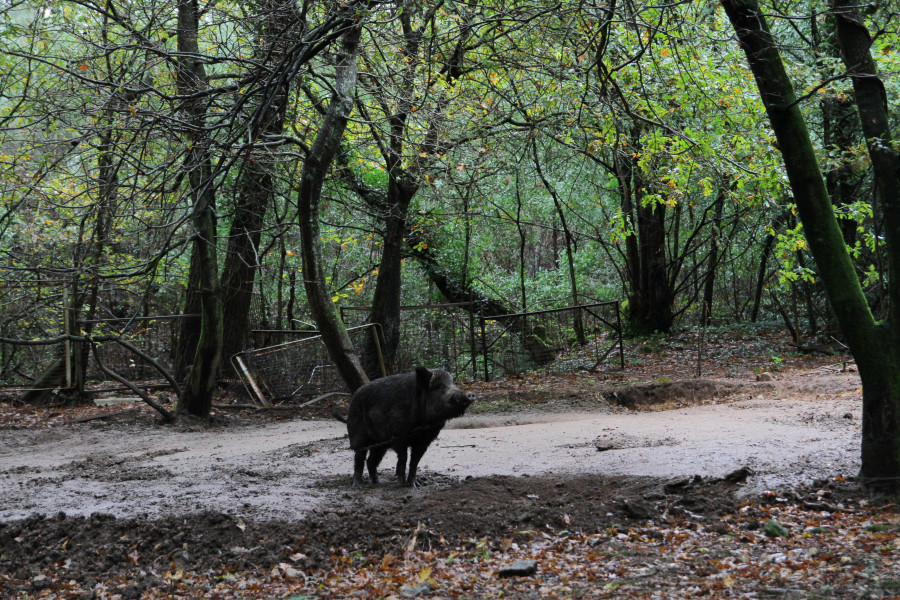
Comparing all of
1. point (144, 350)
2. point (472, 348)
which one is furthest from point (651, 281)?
point (144, 350)

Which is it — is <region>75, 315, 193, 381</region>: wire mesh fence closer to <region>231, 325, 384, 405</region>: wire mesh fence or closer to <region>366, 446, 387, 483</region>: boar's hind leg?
<region>231, 325, 384, 405</region>: wire mesh fence

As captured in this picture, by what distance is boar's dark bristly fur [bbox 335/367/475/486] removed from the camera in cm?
676

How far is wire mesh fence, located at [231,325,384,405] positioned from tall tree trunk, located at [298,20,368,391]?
4468 mm

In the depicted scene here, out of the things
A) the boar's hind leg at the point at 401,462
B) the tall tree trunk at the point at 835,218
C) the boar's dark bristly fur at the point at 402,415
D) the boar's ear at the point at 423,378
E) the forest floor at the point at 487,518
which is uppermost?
the tall tree trunk at the point at 835,218

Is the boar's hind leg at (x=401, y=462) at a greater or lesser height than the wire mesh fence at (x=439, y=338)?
lesser

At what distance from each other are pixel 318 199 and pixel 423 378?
3.84 m

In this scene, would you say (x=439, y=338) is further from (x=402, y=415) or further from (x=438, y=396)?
(x=438, y=396)

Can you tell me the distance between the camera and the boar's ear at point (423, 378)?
6.80m

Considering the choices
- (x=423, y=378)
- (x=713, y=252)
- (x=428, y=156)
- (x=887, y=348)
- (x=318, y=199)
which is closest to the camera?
(x=887, y=348)

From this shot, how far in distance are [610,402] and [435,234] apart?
8.65 meters

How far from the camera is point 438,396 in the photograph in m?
6.74

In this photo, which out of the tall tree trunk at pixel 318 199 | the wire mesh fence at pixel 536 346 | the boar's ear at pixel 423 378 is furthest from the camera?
the wire mesh fence at pixel 536 346

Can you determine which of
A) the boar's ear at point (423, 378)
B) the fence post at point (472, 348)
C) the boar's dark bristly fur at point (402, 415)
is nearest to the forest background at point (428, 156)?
the fence post at point (472, 348)

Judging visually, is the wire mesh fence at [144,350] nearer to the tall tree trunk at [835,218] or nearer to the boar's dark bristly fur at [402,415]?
the boar's dark bristly fur at [402,415]
